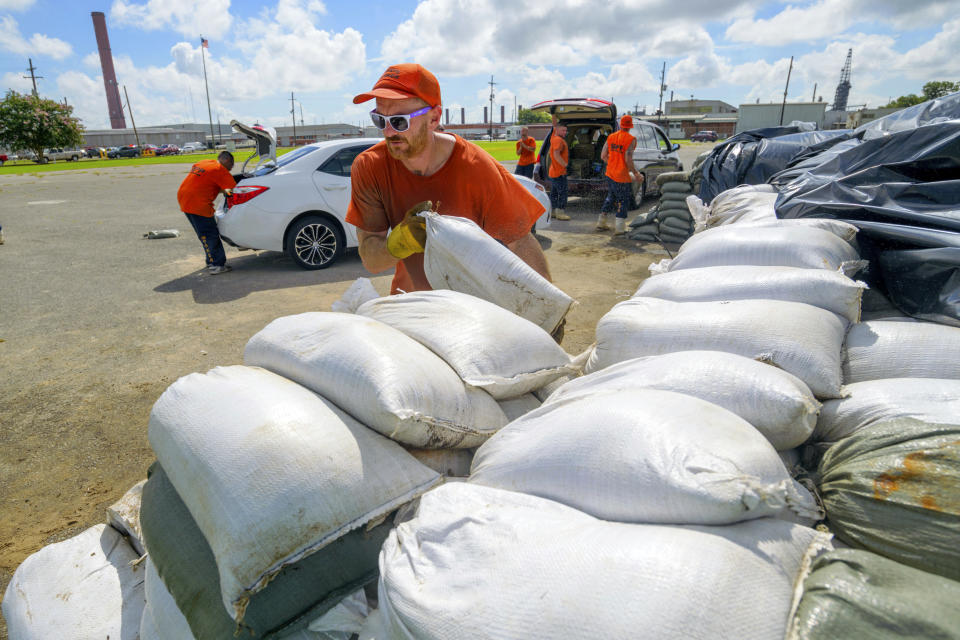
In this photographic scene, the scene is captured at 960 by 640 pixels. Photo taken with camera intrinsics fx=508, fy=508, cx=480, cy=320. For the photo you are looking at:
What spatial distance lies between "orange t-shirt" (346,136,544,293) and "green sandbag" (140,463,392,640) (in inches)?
53.2

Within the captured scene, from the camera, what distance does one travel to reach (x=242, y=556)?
3.50ft

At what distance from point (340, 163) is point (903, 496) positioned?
6323mm

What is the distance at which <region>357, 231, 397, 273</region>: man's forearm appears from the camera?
87.7 inches

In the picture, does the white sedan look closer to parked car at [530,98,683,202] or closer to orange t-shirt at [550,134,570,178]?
orange t-shirt at [550,134,570,178]

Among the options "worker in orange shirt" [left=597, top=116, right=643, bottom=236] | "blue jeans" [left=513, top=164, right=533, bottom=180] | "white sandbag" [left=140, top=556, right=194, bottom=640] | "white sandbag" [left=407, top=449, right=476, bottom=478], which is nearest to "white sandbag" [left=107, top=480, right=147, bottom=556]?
"white sandbag" [left=140, top=556, right=194, bottom=640]

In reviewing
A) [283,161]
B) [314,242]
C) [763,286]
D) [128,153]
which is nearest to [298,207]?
[314,242]

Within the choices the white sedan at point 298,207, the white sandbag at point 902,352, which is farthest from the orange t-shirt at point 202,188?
the white sandbag at point 902,352

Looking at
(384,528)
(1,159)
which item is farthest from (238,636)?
(1,159)

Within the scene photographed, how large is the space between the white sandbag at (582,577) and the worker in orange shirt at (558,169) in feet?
28.9

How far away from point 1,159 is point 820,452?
182ft

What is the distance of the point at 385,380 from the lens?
1256 mm

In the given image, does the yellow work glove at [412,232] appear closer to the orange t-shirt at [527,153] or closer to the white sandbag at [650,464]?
the white sandbag at [650,464]

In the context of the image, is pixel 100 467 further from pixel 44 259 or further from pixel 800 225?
pixel 44 259

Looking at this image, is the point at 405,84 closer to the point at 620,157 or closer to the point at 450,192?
the point at 450,192
